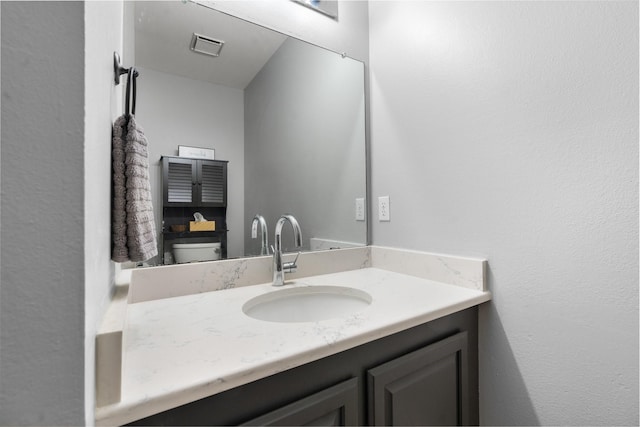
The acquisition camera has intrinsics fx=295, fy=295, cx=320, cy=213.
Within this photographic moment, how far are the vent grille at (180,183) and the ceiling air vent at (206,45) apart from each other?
430 millimetres

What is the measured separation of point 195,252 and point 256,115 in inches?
22.8

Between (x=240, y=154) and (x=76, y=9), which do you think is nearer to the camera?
(x=76, y=9)

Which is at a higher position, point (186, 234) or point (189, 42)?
point (189, 42)

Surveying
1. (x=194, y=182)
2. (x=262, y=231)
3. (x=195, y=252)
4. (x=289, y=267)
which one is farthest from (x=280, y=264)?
(x=194, y=182)

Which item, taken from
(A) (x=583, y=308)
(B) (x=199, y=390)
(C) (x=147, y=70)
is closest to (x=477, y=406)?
(A) (x=583, y=308)

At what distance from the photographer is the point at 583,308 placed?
0.78 metres

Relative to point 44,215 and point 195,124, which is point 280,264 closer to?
point 195,124

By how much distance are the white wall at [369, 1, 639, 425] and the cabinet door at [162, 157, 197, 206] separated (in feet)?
2.83

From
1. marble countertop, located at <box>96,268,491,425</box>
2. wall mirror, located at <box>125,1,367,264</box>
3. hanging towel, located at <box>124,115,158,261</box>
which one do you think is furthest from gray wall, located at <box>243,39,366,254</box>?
hanging towel, located at <box>124,115,158,261</box>

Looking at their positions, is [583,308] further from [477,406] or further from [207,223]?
[207,223]

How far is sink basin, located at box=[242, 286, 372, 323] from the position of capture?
1006 mm

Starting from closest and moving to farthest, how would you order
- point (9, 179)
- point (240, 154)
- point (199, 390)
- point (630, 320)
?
1. point (9, 179)
2. point (199, 390)
3. point (630, 320)
4. point (240, 154)

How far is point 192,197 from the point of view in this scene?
1058 mm

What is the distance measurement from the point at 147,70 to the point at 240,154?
398mm
